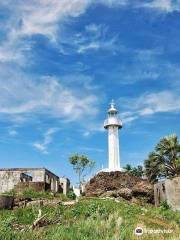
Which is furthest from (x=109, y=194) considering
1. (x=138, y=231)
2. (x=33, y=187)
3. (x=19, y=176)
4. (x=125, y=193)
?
(x=138, y=231)

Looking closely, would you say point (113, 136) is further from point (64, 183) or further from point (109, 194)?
point (109, 194)

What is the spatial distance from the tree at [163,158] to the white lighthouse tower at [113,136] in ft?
49.8

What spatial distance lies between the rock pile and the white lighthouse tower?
2154cm

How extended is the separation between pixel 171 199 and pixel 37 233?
16441mm

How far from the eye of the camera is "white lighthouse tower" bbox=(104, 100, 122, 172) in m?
60.8

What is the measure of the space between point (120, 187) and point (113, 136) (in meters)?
25.7

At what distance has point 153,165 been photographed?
1764 inches

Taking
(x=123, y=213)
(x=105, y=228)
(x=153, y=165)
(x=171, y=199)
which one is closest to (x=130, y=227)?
(x=105, y=228)

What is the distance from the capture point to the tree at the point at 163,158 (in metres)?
44.2

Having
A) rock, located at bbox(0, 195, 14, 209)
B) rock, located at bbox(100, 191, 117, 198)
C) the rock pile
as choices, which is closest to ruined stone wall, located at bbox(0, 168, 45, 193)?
the rock pile

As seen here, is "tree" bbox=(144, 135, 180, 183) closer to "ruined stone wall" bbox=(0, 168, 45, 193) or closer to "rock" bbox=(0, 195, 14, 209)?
"ruined stone wall" bbox=(0, 168, 45, 193)

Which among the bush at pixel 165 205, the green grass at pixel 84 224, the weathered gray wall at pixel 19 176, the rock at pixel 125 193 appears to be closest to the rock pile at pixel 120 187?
the rock at pixel 125 193

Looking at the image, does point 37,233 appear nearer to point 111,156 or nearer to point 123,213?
point 123,213

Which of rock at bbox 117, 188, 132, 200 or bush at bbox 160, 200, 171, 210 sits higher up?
rock at bbox 117, 188, 132, 200
